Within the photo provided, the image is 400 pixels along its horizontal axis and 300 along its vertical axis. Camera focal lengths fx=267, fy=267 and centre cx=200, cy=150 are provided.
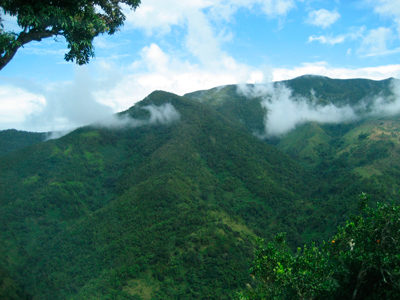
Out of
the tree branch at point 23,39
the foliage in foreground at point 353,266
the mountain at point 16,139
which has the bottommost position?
the foliage in foreground at point 353,266

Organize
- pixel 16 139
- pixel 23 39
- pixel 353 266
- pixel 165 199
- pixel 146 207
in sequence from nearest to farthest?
pixel 23 39 < pixel 353 266 < pixel 146 207 < pixel 165 199 < pixel 16 139

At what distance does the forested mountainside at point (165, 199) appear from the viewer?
58.5 metres

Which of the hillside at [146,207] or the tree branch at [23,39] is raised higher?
the tree branch at [23,39]

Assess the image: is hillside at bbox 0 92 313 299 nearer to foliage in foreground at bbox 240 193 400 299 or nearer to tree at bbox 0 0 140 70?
tree at bbox 0 0 140 70

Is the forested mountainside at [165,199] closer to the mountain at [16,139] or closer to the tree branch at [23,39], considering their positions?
the tree branch at [23,39]

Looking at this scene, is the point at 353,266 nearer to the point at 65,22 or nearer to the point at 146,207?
the point at 65,22

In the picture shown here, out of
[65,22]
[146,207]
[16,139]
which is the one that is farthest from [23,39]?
[16,139]

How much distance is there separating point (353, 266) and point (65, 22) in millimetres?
14202

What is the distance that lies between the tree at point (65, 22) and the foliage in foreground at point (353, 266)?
1205cm

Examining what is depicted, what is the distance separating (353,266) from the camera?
10.7m

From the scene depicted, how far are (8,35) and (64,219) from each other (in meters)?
89.8

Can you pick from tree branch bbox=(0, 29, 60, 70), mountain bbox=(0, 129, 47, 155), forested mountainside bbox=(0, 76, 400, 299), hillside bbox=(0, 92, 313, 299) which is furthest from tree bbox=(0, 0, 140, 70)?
mountain bbox=(0, 129, 47, 155)

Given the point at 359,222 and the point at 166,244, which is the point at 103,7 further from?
the point at 166,244

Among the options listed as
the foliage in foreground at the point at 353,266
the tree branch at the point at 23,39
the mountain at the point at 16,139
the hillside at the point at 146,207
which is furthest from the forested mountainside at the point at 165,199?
the mountain at the point at 16,139
